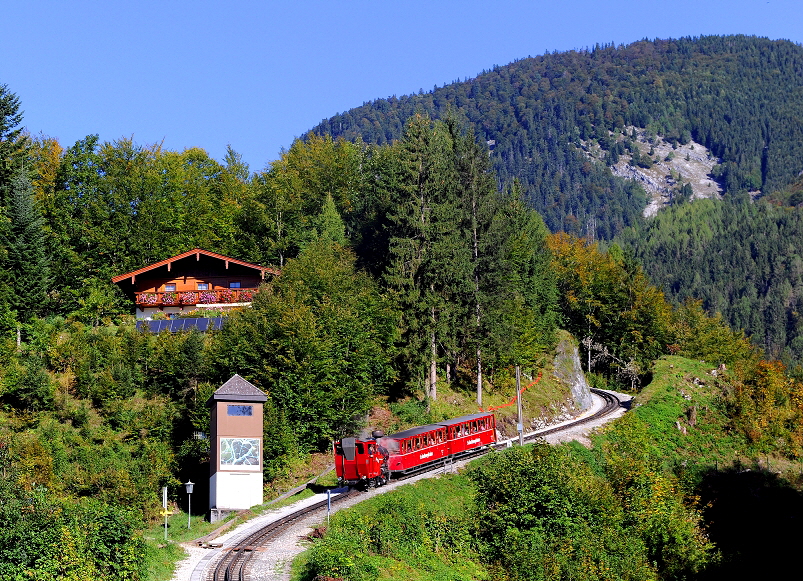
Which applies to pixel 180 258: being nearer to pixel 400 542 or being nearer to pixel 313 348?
pixel 313 348

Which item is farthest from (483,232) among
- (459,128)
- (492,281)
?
(459,128)

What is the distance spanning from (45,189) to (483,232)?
39.2 m

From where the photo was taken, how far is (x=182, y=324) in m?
63.1

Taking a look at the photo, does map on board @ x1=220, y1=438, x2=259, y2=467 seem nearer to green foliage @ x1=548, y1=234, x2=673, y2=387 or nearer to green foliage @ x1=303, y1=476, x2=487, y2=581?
green foliage @ x1=303, y1=476, x2=487, y2=581

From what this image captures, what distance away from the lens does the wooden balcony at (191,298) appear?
226 feet

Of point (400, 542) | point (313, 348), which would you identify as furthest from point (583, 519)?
point (313, 348)

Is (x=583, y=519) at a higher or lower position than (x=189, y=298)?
lower

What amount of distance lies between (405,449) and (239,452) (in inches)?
361

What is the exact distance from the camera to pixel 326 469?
48812 mm

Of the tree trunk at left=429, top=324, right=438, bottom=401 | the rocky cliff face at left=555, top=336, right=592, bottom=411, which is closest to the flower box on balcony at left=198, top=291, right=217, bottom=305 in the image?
the tree trunk at left=429, top=324, right=438, bottom=401

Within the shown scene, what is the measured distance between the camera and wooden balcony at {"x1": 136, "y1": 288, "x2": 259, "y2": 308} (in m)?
68.8

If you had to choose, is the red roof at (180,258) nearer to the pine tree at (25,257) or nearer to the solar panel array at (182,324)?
the solar panel array at (182,324)

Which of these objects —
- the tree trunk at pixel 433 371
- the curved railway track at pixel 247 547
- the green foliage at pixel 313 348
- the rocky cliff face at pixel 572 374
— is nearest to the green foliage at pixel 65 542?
the curved railway track at pixel 247 547

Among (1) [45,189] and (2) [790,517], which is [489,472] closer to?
(2) [790,517]
